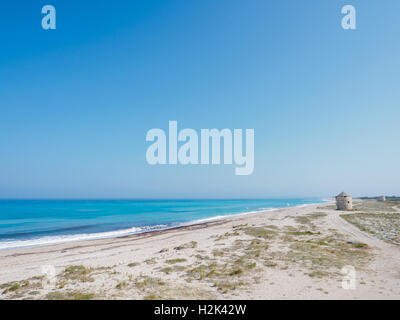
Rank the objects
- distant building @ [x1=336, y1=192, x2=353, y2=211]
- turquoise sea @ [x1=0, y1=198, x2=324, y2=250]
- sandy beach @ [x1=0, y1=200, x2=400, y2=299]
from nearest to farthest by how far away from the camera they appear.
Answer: sandy beach @ [x1=0, y1=200, x2=400, y2=299] < turquoise sea @ [x1=0, y1=198, x2=324, y2=250] < distant building @ [x1=336, y1=192, x2=353, y2=211]

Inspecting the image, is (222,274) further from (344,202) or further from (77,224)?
(344,202)

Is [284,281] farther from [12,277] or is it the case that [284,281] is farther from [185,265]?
[12,277]

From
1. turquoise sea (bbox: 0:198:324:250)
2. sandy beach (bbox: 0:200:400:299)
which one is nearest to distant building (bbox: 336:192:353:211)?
turquoise sea (bbox: 0:198:324:250)

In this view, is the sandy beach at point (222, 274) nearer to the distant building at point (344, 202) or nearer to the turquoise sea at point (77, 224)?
the turquoise sea at point (77, 224)

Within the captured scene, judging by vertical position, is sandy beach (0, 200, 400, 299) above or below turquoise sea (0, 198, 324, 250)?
above

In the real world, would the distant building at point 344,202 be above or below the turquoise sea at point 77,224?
above

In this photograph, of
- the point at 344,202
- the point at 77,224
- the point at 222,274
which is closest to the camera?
the point at 222,274

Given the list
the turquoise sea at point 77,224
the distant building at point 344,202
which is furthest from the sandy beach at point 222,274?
the distant building at point 344,202

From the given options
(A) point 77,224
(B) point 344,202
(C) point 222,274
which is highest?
(C) point 222,274

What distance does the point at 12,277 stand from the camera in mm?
12836

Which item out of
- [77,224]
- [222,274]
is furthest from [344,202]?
[77,224]

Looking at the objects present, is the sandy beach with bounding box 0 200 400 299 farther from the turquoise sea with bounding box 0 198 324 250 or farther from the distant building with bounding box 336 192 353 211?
the distant building with bounding box 336 192 353 211
